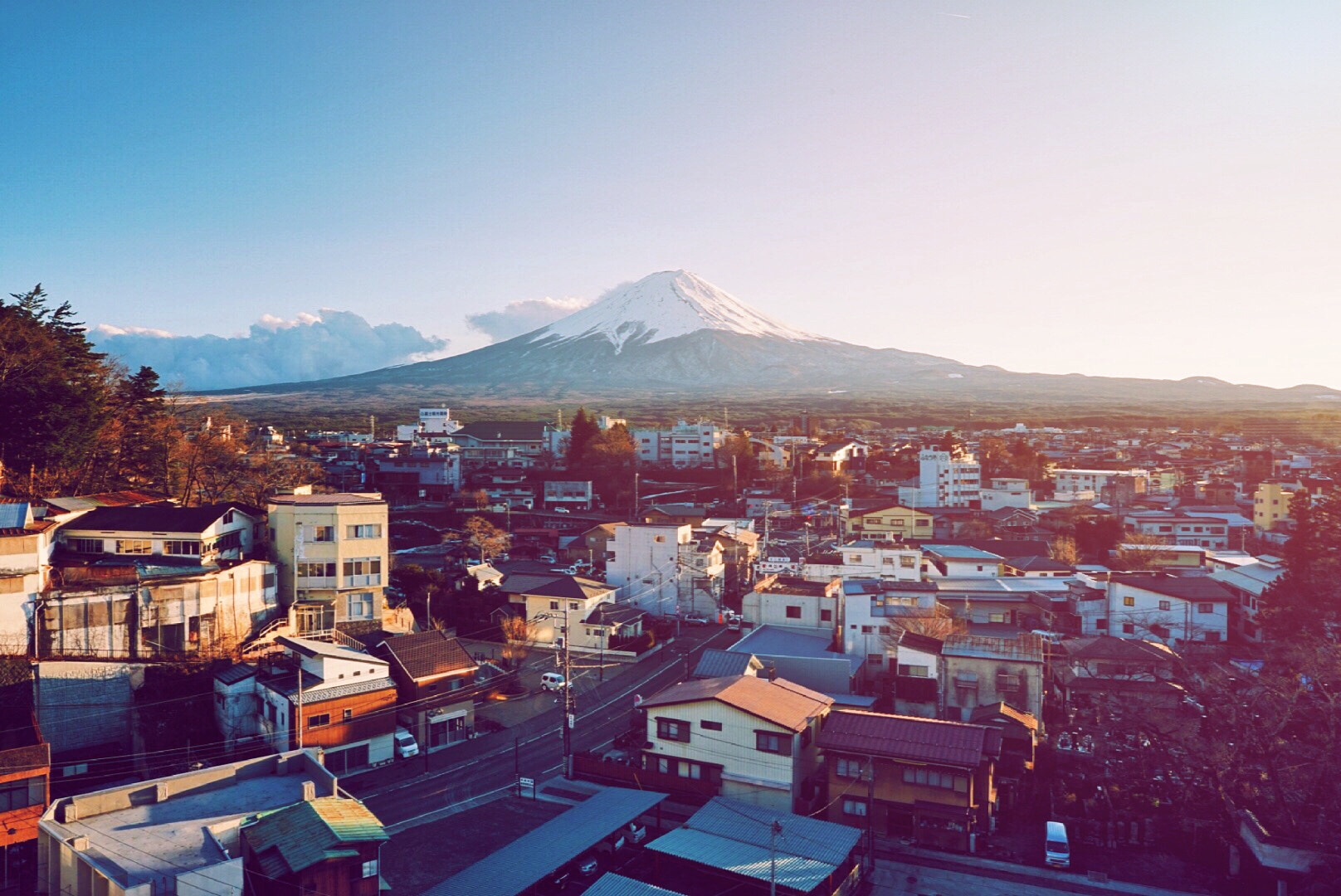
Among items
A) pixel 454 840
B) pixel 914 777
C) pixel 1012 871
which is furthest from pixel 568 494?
pixel 1012 871

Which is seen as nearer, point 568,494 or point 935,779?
point 935,779

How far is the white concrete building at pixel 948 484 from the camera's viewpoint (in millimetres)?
29781

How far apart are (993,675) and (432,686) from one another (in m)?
8.59

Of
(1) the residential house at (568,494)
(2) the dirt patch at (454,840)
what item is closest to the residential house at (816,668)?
(2) the dirt patch at (454,840)

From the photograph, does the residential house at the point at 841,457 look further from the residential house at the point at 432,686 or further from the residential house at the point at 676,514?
the residential house at the point at 432,686

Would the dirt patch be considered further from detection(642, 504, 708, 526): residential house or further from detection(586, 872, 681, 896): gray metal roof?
detection(642, 504, 708, 526): residential house

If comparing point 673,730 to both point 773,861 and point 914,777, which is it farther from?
point 773,861

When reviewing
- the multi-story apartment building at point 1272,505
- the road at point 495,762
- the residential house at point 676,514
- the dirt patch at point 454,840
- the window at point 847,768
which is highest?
the multi-story apartment building at point 1272,505

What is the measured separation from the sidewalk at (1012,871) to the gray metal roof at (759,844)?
3.23 ft

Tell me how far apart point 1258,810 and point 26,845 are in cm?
1357

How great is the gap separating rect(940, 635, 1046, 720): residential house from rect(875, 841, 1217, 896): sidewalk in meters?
3.32

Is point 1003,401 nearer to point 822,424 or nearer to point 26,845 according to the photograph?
point 822,424

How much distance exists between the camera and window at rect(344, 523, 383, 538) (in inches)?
553

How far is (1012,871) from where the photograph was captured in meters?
8.55
